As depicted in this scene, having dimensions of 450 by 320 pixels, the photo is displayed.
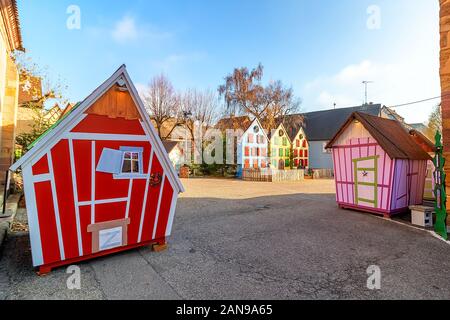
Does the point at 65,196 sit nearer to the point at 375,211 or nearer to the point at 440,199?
the point at 440,199

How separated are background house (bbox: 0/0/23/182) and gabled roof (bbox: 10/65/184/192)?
834 cm

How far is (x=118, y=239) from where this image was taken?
432 cm

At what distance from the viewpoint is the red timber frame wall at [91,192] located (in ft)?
11.8

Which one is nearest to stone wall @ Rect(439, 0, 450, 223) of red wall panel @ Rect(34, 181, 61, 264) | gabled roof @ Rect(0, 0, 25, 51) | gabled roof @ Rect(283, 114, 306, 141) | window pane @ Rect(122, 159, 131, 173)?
window pane @ Rect(122, 159, 131, 173)

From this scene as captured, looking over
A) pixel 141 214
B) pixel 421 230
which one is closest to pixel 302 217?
pixel 421 230

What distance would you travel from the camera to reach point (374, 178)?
26.6 feet

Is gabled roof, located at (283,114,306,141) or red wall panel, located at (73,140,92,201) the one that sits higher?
gabled roof, located at (283,114,306,141)

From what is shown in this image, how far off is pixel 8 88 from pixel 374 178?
48.4 ft

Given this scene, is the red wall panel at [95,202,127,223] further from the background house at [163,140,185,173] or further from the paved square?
the background house at [163,140,185,173]

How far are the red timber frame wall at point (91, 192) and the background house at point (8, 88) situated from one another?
8.32 meters

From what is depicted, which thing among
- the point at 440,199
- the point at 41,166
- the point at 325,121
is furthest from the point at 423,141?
the point at 325,121

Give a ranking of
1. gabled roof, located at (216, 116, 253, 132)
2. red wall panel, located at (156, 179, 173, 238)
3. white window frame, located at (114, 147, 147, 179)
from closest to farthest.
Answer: white window frame, located at (114, 147, 147, 179), red wall panel, located at (156, 179, 173, 238), gabled roof, located at (216, 116, 253, 132)

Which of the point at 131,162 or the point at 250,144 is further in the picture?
the point at 250,144

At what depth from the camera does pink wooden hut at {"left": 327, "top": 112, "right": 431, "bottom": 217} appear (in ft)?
25.5
